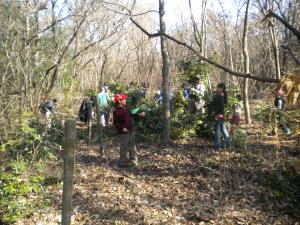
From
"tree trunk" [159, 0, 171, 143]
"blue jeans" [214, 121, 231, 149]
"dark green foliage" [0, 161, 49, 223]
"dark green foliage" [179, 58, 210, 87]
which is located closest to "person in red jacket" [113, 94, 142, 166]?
"tree trunk" [159, 0, 171, 143]

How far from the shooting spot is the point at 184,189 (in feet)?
24.4

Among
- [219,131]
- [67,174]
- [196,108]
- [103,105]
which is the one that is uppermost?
[103,105]

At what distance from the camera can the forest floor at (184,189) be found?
6309 millimetres

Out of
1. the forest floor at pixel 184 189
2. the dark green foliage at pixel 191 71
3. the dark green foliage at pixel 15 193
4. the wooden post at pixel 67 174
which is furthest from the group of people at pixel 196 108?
the wooden post at pixel 67 174

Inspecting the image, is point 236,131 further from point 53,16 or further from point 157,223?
point 53,16

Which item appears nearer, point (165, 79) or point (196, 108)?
point (165, 79)

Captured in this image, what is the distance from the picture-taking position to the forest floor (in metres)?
6.31

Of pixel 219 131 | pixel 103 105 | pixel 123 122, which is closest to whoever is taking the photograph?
pixel 123 122

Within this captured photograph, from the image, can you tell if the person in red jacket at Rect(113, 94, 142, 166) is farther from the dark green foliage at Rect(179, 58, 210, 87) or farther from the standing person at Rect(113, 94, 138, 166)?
the dark green foliage at Rect(179, 58, 210, 87)

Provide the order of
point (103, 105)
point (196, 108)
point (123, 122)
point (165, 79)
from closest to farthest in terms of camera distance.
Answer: point (123, 122) → point (165, 79) → point (196, 108) → point (103, 105)

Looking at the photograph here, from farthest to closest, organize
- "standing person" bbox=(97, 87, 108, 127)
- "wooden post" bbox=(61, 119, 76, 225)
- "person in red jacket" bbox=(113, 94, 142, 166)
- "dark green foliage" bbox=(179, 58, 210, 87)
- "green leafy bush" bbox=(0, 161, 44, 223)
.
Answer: "standing person" bbox=(97, 87, 108, 127), "dark green foliage" bbox=(179, 58, 210, 87), "person in red jacket" bbox=(113, 94, 142, 166), "green leafy bush" bbox=(0, 161, 44, 223), "wooden post" bbox=(61, 119, 76, 225)

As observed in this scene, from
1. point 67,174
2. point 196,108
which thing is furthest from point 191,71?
point 67,174

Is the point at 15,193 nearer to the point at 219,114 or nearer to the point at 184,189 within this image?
the point at 184,189

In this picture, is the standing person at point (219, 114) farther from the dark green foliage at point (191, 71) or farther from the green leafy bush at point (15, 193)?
the green leafy bush at point (15, 193)
